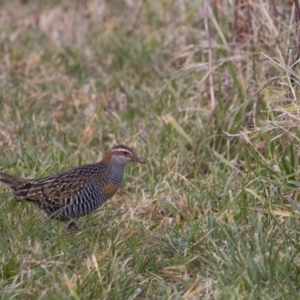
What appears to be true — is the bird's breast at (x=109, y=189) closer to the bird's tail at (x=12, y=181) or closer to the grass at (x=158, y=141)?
the grass at (x=158, y=141)

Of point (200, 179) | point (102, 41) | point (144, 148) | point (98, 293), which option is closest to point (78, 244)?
point (98, 293)

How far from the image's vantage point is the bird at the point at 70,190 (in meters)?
6.60

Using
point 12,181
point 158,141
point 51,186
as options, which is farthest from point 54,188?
point 158,141

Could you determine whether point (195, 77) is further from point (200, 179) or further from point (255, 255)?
point (255, 255)

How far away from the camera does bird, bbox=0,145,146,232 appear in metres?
6.60

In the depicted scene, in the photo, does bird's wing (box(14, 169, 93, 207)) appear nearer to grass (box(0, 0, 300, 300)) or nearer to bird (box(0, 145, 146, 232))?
bird (box(0, 145, 146, 232))

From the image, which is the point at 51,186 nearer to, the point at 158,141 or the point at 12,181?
the point at 12,181

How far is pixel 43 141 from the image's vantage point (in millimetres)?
8586

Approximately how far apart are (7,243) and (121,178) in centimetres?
143

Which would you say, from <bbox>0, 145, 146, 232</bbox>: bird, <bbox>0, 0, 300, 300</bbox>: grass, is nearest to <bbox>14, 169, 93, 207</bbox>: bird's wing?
<bbox>0, 145, 146, 232</bbox>: bird

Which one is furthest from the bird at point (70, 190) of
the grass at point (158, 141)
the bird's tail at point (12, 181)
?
the grass at point (158, 141)

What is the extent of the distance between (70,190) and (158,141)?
185cm

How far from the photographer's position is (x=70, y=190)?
6703 millimetres

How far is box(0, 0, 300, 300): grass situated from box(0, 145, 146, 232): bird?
115 mm
